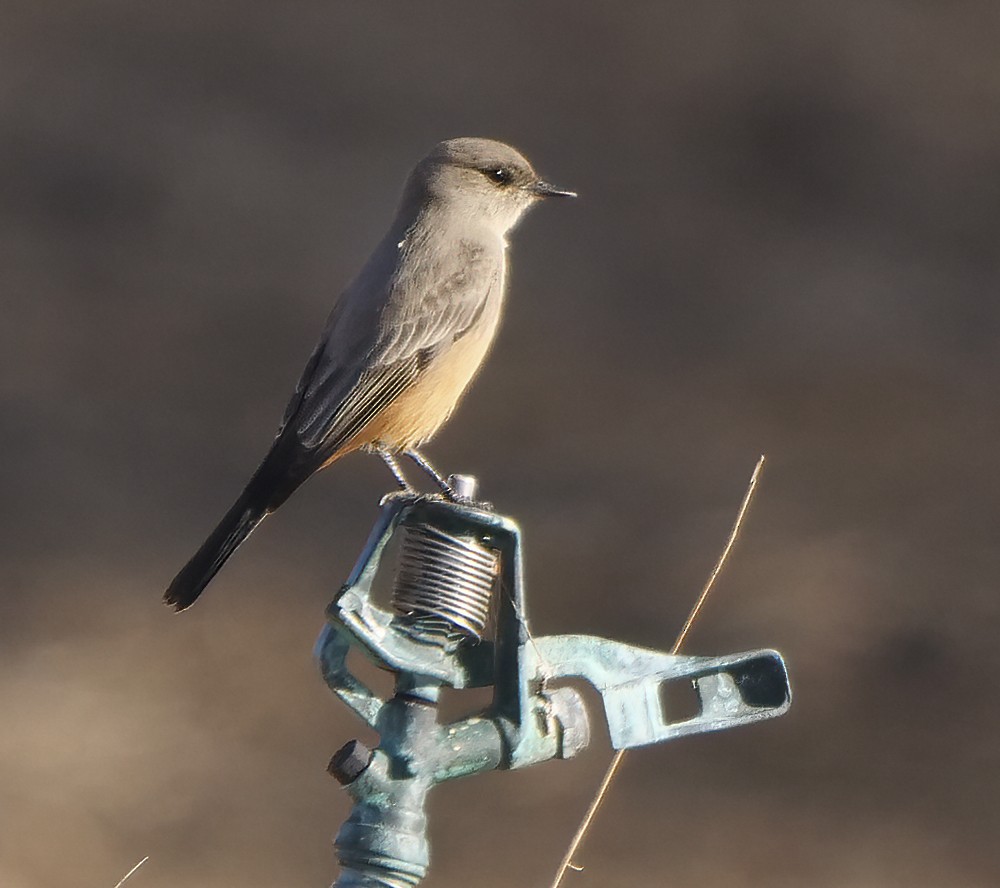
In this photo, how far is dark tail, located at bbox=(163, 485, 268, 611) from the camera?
156 inches

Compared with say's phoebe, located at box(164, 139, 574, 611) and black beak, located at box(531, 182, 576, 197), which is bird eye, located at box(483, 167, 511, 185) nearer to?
say's phoebe, located at box(164, 139, 574, 611)

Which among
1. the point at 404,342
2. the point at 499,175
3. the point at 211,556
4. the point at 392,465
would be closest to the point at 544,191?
the point at 499,175

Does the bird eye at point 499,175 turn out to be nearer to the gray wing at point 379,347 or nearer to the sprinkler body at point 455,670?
the gray wing at point 379,347

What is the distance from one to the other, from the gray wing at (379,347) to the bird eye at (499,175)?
0.55 meters

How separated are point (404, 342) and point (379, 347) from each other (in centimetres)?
9

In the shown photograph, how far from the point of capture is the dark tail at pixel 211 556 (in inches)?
156

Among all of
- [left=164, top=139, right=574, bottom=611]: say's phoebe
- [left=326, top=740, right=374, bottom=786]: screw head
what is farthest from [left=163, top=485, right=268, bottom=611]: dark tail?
[left=326, top=740, right=374, bottom=786]: screw head

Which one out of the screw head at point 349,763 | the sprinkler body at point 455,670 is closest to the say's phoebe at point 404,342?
the sprinkler body at point 455,670

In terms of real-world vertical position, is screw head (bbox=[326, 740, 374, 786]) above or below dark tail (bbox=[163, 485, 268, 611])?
above

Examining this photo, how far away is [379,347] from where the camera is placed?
4.68m

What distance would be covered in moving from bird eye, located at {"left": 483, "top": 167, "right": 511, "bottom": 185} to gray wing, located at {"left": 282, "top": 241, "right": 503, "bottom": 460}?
0.55m

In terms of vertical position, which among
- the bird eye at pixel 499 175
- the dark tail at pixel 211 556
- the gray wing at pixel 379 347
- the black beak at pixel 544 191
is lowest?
the dark tail at pixel 211 556

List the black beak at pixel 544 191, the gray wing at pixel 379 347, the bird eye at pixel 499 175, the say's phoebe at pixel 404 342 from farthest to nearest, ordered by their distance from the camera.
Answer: the black beak at pixel 544 191
the bird eye at pixel 499 175
the gray wing at pixel 379 347
the say's phoebe at pixel 404 342

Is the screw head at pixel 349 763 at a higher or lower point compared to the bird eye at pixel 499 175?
lower
